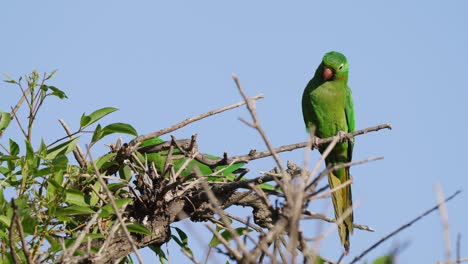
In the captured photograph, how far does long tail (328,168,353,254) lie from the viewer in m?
4.66

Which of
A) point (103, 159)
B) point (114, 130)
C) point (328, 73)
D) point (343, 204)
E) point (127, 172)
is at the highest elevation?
point (114, 130)

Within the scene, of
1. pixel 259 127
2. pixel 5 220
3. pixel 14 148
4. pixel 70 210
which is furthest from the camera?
pixel 14 148

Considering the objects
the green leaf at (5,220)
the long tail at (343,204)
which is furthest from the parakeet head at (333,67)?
the green leaf at (5,220)

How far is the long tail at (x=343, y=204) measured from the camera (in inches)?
183

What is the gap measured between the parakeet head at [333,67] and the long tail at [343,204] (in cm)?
82

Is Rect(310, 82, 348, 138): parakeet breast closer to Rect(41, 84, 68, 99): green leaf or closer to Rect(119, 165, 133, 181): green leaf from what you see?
Rect(119, 165, 133, 181): green leaf

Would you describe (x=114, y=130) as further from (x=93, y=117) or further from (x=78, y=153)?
(x=78, y=153)

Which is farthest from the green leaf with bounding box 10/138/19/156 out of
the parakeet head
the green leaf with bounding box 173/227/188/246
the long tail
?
the parakeet head

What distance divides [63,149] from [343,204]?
8.98 feet

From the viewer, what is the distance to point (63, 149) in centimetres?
335

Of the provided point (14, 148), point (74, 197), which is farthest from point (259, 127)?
point (14, 148)

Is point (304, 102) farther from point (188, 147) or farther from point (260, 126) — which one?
point (260, 126)

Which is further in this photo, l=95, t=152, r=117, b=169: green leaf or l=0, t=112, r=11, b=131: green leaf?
l=95, t=152, r=117, b=169: green leaf

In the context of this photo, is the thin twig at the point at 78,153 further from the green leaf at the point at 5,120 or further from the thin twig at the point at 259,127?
the thin twig at the point at 259,127
